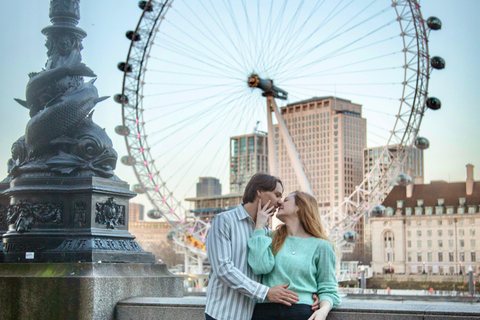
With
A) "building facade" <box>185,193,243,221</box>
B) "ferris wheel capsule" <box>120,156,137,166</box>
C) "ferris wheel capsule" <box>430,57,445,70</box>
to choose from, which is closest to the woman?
"ferris wheel capsule" <box>430,57,445,70</box>

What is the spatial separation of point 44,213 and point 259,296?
4.61 metres

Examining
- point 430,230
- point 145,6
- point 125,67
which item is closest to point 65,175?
point 145,6

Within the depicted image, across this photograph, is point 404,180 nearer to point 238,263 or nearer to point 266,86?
point 266,86

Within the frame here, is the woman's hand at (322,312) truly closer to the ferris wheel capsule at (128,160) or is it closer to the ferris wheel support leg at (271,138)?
the ferris wheel support leg at (271,138)

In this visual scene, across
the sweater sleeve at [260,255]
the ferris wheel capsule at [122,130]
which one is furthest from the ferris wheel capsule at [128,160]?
the sweater sleeve at [260,255]

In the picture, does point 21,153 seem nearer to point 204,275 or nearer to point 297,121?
point 204,275

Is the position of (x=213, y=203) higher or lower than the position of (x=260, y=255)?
higher

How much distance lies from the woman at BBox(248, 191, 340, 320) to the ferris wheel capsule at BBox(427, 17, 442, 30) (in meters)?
30.0

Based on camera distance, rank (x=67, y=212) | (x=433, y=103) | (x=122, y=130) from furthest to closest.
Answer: (x=122, y=130) → (x=433, y=103) → (x=67, y=212)

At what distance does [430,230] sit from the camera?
96.0 metres

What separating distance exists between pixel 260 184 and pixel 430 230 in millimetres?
94637

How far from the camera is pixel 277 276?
5.19 metres

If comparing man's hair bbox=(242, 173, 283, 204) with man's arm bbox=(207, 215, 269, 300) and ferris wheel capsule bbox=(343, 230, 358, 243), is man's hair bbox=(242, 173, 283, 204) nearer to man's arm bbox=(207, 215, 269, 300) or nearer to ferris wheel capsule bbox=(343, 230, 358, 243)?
man's arm bbox=(207, 215, 269, 300)

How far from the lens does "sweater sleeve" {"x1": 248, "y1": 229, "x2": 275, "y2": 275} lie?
5.16 meters
